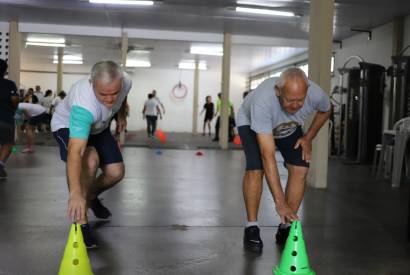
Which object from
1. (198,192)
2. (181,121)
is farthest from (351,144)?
(181,121)

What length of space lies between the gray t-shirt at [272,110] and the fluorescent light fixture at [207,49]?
10758mm

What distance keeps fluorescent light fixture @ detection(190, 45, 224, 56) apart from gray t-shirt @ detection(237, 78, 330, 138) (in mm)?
10758

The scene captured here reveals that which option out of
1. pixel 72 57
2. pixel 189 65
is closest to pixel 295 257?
pixel 72 57

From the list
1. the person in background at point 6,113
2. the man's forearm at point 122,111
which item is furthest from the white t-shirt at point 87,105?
the person in background at point 6,113

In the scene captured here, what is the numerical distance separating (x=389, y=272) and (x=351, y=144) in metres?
7.04

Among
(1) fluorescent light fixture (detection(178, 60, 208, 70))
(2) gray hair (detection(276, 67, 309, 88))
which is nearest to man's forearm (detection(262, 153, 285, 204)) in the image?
(2) gray hair (detection(276, 67, 309, 88))

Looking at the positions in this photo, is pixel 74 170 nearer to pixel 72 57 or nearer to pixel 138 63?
pixel 72 57

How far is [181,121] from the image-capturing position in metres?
21.1

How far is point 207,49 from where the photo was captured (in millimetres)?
14016

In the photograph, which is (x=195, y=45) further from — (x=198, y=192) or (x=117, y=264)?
(x=117, y=264)

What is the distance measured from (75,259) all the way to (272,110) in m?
1.32

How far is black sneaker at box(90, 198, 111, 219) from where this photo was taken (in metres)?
3.40

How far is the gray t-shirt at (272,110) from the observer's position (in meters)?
2.46

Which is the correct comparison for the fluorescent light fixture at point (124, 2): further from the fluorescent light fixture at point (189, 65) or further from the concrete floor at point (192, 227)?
the fluorescent light fixture at point (189, 65)
